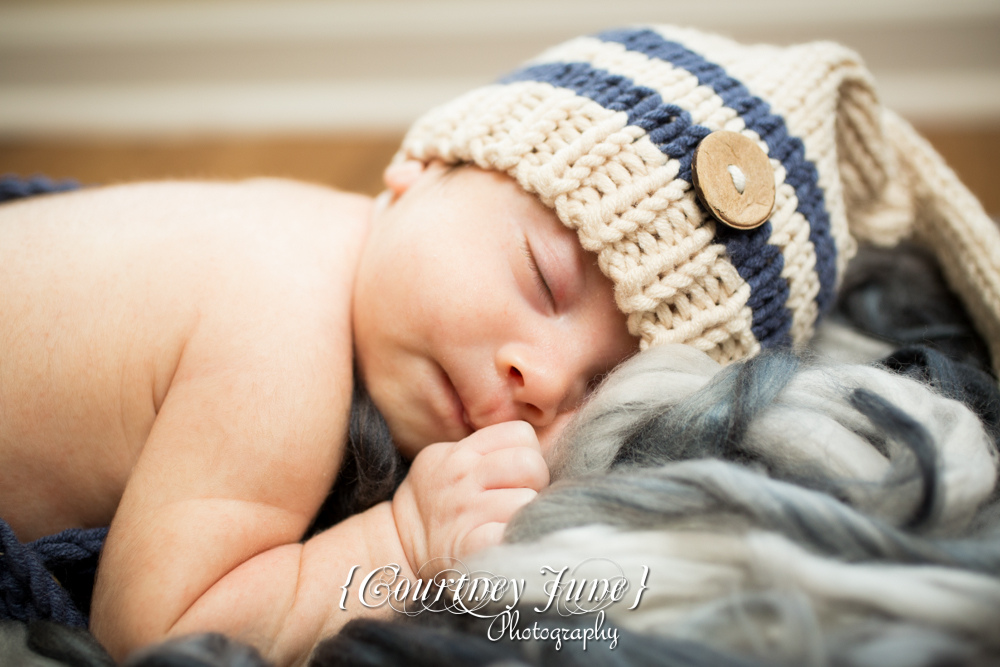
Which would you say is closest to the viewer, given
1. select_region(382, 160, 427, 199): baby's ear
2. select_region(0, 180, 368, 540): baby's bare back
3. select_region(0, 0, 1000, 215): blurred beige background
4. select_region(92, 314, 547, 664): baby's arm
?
select_region(92, 314, 547, 664): baby's arm

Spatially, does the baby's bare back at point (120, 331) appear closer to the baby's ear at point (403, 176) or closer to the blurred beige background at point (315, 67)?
the baby's ear at point (403, 176)

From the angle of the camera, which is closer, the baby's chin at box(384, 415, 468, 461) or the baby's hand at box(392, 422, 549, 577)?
the baby's hand at box(392, 422, 549, 577)

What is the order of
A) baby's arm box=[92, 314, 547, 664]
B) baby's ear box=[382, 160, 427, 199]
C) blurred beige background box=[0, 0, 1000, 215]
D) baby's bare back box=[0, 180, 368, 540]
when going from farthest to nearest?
blurred beige background box=[0, 0, 1000, 215] < baby's ear box=[382, 160, 427, 199] < baby's bare back box=[0, 180, 368, 540] < baby's arm box=[92, 314, 547, 664]

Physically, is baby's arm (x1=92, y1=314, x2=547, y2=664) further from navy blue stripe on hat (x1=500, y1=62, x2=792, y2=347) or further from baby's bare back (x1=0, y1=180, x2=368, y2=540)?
navy blue stripe on hat (x1=500, y1=62, x2=792, y2=347)

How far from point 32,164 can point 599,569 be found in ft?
6.54

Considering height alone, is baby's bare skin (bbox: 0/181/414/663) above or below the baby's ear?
below

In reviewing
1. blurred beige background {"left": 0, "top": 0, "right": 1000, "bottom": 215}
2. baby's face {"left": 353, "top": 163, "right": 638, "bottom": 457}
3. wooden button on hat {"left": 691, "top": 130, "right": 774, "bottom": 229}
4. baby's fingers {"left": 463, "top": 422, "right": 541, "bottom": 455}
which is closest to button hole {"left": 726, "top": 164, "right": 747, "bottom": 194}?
wooden button on hat {"left": 691, "top": 130, "right": 774, "bottom": 229}

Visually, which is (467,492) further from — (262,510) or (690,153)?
(690,153)

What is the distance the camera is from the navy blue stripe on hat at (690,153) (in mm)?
777

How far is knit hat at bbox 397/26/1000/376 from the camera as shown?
0.76 m

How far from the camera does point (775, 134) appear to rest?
826 millimetres

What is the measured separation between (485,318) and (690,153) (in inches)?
11.8

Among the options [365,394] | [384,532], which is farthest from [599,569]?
[365,394]

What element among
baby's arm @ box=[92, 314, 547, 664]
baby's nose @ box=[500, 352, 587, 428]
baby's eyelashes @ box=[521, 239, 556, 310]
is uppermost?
baby's eyelashes @ box=[521, 239, 556, 310]
